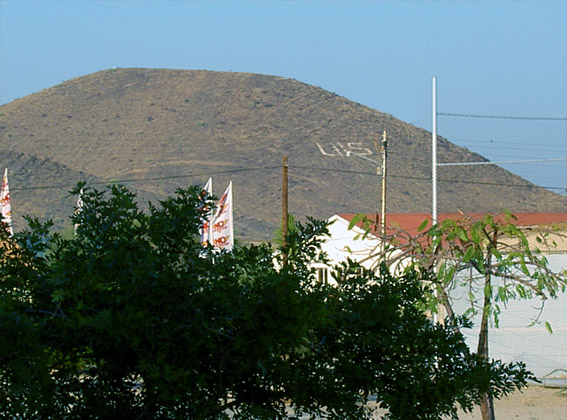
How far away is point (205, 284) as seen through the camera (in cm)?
404

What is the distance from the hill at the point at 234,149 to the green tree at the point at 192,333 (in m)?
47.5

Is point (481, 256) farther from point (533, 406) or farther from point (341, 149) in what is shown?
point (341, 149)

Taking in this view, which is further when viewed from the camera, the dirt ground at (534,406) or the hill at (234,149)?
the hill at (234,149)

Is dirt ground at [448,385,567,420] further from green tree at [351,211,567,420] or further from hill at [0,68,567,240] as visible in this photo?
hill at [0,68,567,240]

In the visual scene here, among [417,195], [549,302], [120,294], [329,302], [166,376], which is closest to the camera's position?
[166,376]

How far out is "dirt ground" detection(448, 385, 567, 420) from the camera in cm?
1252

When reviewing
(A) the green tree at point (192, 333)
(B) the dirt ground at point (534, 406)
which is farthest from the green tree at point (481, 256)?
(B) the dirt ground at point (534, 406)

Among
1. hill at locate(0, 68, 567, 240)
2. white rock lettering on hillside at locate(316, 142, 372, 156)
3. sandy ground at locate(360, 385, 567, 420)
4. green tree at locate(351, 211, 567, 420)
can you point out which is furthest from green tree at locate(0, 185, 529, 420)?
white rock lettering on hillside at locate(316, 142, 372, 156)

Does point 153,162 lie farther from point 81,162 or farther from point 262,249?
point 262,249

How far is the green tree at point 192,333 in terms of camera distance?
3689mm

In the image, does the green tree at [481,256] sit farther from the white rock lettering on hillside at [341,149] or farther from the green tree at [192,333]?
the white rock lettering on hillside at [341,149]

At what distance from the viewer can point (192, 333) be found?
3.79m

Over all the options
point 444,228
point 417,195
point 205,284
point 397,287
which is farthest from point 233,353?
point 417,195

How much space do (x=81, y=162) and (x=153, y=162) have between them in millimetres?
6678
